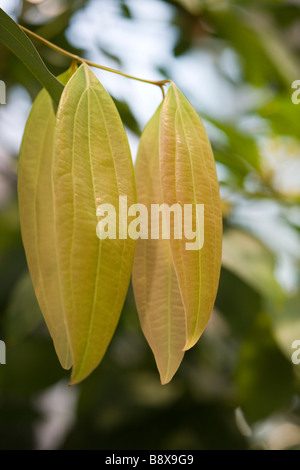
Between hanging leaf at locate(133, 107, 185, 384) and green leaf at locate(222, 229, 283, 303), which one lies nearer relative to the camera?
hanging leaf at locate(133, 107, 185, 384)

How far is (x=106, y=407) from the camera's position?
668 millimetres

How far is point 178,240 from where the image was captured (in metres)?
0.21

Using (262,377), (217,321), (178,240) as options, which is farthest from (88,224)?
(217,321)

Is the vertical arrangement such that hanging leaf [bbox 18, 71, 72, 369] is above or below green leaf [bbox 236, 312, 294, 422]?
above

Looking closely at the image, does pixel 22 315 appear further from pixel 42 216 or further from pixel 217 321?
pixel 217 321

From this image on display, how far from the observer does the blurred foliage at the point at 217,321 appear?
1.76 feet

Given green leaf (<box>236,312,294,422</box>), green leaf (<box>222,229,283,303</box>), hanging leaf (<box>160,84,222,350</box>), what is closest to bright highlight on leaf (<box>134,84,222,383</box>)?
hanging leaf (<box>160,84,222,350</box>)

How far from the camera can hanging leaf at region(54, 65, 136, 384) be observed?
19 cm

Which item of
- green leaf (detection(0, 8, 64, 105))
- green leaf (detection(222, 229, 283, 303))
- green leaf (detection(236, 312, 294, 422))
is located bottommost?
green leaf (detection(236, 312, 294, 422))

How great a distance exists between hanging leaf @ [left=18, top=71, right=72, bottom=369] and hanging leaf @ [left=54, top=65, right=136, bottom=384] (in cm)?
3

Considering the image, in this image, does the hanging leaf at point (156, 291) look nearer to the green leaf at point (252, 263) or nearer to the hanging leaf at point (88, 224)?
the hanging leaf at point (88, 224)

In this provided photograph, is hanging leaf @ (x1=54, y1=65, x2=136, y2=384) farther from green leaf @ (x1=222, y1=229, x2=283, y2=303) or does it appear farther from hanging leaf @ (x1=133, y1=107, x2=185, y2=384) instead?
green leaf @ (x1=222, y1=229, x2=283, y2=303)

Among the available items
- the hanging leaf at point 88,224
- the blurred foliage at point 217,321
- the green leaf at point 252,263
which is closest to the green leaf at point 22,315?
the blurred foliage at point 217,321
